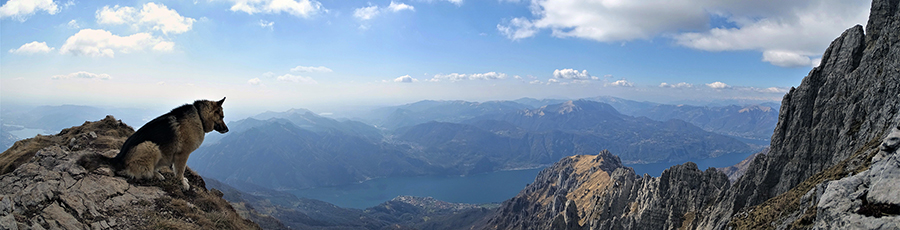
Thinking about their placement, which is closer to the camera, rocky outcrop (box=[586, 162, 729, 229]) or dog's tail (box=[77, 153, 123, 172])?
dog's tail (box=[77, 153, 123, 172])

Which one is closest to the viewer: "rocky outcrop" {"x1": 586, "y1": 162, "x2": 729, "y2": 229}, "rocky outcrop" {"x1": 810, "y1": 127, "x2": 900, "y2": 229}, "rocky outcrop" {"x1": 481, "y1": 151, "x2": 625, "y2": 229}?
"rocky outcrop" {"x1": 810, "y1": 127, "x2": 900, "y2": 229}

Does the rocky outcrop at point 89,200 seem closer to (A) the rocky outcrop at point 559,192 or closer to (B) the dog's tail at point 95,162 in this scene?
(B) the dog's tail at point 95,162

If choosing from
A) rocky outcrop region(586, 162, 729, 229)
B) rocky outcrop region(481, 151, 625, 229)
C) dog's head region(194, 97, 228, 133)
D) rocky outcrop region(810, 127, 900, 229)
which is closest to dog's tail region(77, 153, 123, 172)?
dog's head region(194, 97, 228, 133)

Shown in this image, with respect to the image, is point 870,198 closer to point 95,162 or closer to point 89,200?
point 89,200

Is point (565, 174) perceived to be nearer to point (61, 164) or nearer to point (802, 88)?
point (802, 88)

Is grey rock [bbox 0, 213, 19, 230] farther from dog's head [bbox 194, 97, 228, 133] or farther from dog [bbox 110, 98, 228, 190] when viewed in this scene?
dog's head [bbox 194, 97, 228, 133]

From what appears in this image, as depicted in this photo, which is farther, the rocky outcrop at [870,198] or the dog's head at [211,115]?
the dog's head at [211,115]

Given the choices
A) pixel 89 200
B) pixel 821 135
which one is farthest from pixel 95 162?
pixel 821 135

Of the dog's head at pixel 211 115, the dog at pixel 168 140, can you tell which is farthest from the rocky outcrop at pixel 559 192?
the dog at pixel 168 140
